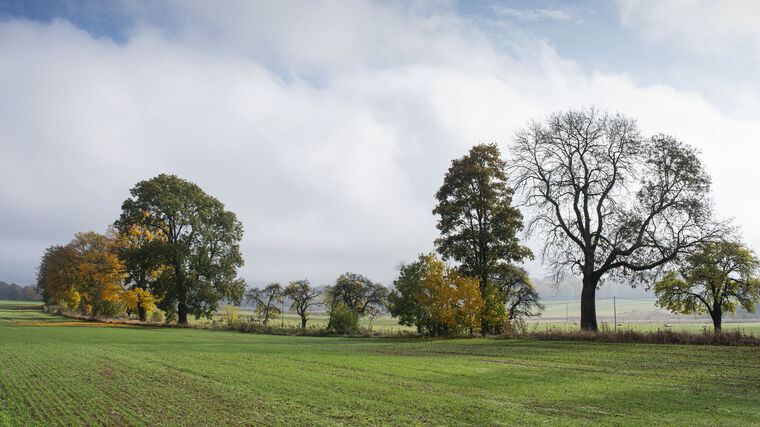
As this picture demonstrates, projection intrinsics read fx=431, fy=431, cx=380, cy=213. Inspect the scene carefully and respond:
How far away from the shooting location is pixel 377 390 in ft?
28.5

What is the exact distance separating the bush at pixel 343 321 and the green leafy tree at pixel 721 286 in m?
23.0

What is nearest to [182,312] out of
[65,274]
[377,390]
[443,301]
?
[65,274]

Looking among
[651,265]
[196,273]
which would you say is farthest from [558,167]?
[196,273]

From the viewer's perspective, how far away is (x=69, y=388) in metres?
8.59

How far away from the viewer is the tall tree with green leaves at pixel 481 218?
97.0ft

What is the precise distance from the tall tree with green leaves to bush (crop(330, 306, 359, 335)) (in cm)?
1095

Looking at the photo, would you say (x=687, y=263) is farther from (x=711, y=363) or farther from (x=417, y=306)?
(x=417, y=306)

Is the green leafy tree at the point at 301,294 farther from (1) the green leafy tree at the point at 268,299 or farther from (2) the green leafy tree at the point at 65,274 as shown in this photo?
(2) the green leafy tree at the point at 65,274

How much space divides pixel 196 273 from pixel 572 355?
3538 centimetres

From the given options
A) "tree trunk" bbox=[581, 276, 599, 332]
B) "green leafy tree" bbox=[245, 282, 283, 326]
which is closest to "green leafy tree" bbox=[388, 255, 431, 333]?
"tree trunk" bbox=[581, 276, 599, 332]

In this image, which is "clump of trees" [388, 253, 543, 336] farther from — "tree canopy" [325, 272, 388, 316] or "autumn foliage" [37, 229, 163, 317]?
"autumn foliage" [37, 229, 163, 317]

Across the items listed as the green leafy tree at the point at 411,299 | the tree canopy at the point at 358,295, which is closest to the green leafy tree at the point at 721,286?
the green leafy tree at the point at 411,299

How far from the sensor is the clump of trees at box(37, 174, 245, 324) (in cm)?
4050

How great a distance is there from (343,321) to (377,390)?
28.4 meters
